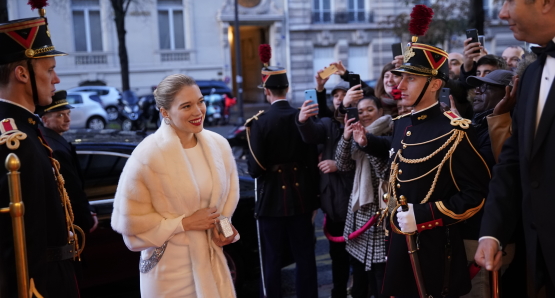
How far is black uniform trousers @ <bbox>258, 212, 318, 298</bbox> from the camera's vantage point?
501 centimetres

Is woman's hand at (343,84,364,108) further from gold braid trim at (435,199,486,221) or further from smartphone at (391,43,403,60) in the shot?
gold braid trim at (435,199,486,221)

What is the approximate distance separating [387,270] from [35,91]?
2.33m

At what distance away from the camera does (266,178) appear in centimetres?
507

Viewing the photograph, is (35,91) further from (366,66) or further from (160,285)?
(366,66)

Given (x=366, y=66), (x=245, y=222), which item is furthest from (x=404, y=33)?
(x=245, y=222)

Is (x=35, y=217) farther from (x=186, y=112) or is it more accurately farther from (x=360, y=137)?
(x=360, y=137)

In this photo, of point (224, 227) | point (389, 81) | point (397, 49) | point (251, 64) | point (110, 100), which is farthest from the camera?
point (251, 64)

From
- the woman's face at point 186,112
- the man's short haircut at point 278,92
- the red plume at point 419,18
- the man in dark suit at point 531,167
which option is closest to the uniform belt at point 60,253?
the woman's face at point 186,112

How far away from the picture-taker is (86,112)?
20.2 meters

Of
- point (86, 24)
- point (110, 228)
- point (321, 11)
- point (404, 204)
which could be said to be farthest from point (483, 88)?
point (321, 11)

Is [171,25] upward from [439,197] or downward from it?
upward

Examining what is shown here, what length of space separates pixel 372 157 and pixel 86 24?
1078 inches

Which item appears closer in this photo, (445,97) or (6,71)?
(6,71)

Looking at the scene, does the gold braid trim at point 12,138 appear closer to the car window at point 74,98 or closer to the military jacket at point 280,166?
the military jacket at point 280,166
